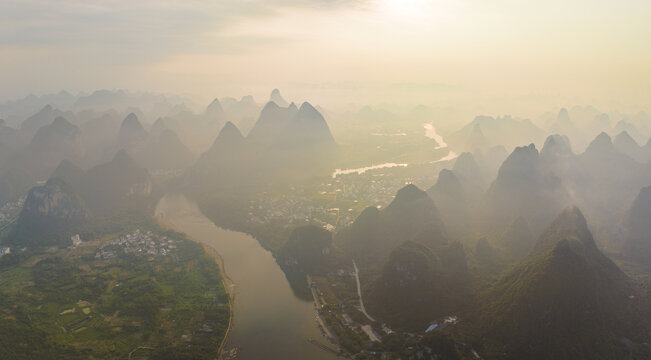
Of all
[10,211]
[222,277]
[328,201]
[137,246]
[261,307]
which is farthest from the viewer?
[328,201]

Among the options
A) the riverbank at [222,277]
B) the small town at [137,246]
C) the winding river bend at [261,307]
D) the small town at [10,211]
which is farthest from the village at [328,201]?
the small town at [10,211]

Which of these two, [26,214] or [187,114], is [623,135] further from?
[187,114]

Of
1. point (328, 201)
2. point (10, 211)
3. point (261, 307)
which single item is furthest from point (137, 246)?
point (10, 211)

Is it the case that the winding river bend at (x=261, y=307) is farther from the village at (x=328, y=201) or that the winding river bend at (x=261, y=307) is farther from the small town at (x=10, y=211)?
the small town at (x=10, y=211)

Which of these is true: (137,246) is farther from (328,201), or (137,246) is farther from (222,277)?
(328,201)

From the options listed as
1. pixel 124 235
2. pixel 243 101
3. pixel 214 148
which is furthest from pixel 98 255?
pixel 243 101

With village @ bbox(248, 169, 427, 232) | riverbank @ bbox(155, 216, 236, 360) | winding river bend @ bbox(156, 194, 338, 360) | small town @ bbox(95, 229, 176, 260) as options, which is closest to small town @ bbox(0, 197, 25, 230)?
small town @ bbox(95, 229, 176, 260)
